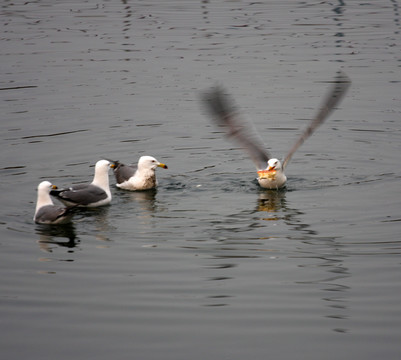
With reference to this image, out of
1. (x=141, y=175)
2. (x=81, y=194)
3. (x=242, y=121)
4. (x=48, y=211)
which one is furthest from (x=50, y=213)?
(x=242, y=121)

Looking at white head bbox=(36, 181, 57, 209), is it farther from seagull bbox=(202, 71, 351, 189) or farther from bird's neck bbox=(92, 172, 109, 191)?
seagull bbox=(202, 71, 351, 189)

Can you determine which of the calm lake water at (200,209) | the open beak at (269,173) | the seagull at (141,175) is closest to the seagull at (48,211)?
the calm lake water at (200,209)

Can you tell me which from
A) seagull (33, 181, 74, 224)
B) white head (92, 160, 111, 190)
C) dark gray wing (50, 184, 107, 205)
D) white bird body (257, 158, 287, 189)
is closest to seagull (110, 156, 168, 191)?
white head (92, 160, 111, 190)

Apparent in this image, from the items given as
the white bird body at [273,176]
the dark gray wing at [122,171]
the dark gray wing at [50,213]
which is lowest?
the dark gray wing at [50,213]

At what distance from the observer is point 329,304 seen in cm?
871

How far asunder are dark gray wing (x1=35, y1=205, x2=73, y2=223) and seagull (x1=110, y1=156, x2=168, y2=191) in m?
2.06

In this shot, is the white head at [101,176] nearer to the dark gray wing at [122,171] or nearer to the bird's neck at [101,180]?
the bird's neck at [101,180]

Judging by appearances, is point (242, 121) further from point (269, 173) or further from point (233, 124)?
point (269, 173)

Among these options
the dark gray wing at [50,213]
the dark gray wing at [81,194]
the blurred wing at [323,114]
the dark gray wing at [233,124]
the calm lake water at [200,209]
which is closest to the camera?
the calm lake water at [200,209]

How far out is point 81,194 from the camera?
1242cm

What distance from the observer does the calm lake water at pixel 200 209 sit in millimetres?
8109

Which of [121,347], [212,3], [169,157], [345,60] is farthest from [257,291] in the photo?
[212,3]

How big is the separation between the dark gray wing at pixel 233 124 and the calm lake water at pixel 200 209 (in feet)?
1.71

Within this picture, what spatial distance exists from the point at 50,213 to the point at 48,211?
0.06m
